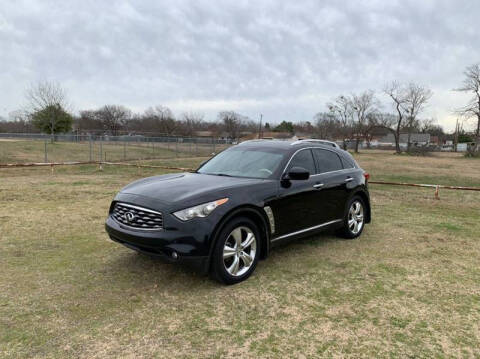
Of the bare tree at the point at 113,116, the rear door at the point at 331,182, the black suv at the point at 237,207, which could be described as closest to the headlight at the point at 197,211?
the black suv at the point at 237,207

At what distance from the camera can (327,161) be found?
5211 mm

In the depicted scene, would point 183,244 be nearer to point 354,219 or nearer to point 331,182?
point 331,182

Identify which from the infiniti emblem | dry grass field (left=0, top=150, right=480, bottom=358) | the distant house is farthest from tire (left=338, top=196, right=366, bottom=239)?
the distant house

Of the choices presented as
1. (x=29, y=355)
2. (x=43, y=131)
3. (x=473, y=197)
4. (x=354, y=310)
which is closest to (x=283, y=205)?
(x=354, y=310)

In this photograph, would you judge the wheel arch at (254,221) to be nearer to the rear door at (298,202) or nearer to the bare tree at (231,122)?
the rear door at (298,202)

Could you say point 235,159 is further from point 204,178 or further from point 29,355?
point 29,355

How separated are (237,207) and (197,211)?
1.51 ft

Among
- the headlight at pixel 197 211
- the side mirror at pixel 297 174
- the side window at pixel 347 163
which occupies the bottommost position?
the headlight at pixel 197 211

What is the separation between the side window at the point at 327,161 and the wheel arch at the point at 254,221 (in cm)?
148

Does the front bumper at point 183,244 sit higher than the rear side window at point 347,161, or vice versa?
the rear side window at point 347,161

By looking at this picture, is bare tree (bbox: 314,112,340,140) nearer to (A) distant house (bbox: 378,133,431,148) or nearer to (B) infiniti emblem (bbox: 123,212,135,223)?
(A) distant house (bbox: 378,133,431,148)

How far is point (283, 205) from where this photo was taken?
4.18 metres

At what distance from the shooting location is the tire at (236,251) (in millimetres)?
3520

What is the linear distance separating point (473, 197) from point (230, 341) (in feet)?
34.6
